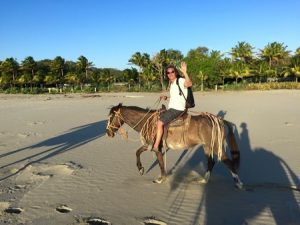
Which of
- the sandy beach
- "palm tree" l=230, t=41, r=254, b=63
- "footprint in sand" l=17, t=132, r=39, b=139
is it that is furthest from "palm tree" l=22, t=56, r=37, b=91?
the sandy beach

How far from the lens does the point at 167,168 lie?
1009cm

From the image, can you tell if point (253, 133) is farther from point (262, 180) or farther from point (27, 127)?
point (27, 127)

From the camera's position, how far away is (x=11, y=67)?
80562 mm

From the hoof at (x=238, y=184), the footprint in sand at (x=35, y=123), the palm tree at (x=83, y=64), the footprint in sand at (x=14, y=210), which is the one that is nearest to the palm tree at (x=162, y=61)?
the hoof at (x=238, y=184)

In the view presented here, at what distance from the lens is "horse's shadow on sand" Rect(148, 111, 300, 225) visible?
643 centimetres

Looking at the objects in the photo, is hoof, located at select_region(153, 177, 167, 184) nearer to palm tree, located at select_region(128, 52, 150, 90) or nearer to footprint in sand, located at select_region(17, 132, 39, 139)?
footprint in sand, located at select_region(17, 132, 39, 139)

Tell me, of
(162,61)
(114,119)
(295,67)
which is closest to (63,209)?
(114,119)

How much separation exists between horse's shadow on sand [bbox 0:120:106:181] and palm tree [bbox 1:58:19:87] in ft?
223

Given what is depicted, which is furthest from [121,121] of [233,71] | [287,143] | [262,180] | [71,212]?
[233,71]

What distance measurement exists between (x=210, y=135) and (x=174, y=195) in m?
1.53

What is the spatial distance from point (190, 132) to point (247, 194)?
5.91 feet

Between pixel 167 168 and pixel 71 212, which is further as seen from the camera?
pixel 167 168

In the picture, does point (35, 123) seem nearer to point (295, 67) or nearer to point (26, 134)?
point (26, 134)

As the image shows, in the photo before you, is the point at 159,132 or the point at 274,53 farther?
the point at 274,53
